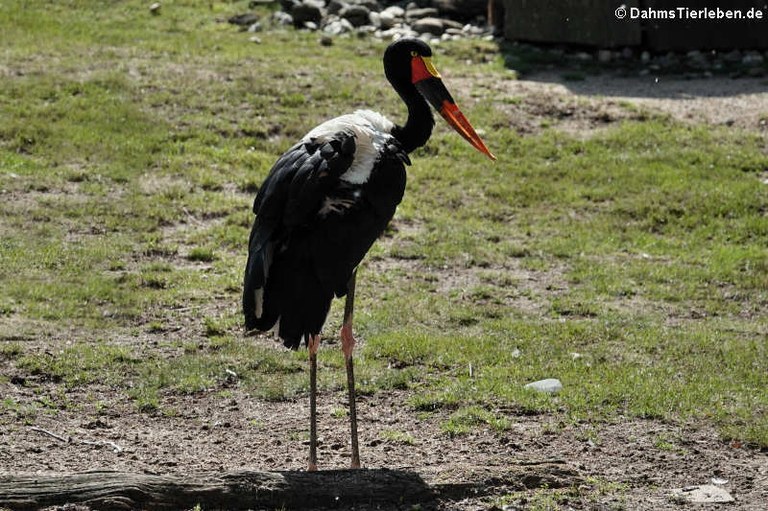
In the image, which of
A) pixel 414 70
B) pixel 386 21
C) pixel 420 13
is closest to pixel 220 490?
pixel 414 70

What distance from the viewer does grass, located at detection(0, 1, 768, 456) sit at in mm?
8609

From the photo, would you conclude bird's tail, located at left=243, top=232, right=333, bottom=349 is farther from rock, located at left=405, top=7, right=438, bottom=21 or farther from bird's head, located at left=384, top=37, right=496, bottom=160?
rock, located at left=405, top=7, right=438, bottom=21

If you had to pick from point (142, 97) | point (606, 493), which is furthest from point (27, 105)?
point (606, 493)

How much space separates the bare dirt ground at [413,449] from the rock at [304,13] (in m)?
10.9

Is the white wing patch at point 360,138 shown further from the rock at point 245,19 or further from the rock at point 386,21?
the rock at point 245,19

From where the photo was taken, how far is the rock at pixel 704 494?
22.2 feet

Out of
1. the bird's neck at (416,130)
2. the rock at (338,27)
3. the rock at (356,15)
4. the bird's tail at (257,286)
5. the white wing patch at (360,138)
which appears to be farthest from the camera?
the rock at (356,15)

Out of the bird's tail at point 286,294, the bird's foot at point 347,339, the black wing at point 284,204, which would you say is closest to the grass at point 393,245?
the bird's foot at point 347,339

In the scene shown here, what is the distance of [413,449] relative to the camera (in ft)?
24.6

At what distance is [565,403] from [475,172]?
5.52 metres

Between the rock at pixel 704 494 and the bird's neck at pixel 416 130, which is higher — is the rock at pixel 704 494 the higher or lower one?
the lower one

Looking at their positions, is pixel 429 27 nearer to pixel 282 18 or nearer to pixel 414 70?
pixel 282 18

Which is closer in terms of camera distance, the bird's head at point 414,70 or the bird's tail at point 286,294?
the bird's tail at point 286,294

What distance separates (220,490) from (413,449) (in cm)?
166
